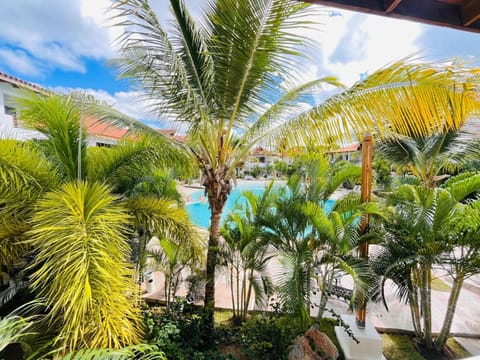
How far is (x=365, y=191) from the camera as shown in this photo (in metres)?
4.21

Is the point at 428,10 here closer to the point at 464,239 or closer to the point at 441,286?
the point at 464,239

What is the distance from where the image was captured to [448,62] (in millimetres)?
2660

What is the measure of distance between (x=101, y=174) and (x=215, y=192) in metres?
2.15

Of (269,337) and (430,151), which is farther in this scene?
(430,151)

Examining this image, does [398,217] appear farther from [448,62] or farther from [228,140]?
[228,140]

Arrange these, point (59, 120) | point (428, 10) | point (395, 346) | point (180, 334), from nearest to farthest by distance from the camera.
A: point (428, 10), point (59, 120), point (180, 334), point (395, 346)

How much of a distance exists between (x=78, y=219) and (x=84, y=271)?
2.00 ft

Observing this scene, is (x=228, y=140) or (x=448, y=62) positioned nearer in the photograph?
(x=448, y=62)

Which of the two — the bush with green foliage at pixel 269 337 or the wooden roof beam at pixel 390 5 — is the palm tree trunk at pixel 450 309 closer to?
the bush with green foliage at pixel 269 337

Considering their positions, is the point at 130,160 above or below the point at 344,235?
above

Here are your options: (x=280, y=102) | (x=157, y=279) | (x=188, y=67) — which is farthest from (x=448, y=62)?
(x=157, y=279)

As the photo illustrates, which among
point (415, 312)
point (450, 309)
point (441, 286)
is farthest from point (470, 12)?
point (441, 286)

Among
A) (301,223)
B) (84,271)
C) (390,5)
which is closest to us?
(390,5)

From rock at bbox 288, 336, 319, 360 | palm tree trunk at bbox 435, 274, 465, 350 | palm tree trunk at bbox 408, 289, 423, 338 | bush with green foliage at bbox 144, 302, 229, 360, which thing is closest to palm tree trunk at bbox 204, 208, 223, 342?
bush with green foliage at bbox 144, 302, 229, 360
